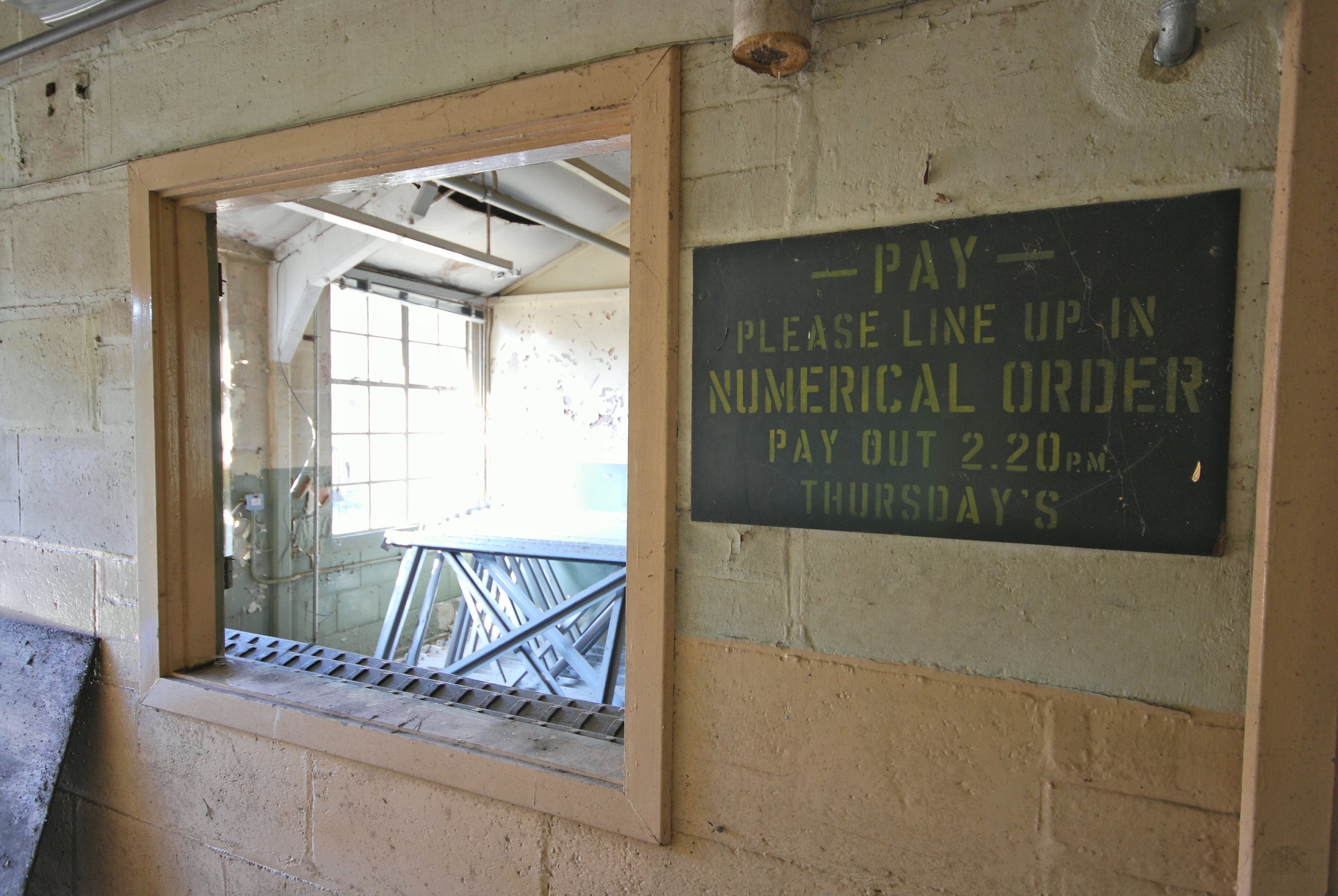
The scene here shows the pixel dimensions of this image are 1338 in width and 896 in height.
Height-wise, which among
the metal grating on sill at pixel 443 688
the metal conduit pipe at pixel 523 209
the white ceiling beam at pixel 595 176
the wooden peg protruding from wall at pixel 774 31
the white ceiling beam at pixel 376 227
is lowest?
the metal grating on sill at pixel 443 688

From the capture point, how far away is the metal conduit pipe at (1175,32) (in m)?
0.78

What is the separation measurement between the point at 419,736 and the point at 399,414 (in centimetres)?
389

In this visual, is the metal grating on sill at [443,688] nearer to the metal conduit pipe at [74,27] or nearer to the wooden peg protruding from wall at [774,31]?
the wooden peg protruding from wall at [774,31]

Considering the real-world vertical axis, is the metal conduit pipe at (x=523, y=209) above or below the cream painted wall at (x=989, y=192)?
above

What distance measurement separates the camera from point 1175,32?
79 cm

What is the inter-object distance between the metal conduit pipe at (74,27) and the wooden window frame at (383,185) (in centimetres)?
32

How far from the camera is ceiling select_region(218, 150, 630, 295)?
3621 mm

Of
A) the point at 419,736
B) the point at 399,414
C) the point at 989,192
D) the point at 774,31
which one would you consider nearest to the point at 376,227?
the point at 399,414

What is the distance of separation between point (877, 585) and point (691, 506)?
306 millimetres

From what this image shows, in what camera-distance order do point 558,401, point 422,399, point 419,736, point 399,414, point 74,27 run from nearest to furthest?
point 419,736, point 74,27, point 399,414, point 422,399, point 558,401

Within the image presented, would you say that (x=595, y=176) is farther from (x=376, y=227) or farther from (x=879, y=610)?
(x=879, y=610)

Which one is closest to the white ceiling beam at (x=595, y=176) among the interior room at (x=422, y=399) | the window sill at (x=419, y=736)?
the interior room at (x=422, y=399)

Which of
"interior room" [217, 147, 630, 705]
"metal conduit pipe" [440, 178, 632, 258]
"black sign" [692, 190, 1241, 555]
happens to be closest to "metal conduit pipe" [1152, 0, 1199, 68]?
"black sign" [692, 190, 1241, 555]

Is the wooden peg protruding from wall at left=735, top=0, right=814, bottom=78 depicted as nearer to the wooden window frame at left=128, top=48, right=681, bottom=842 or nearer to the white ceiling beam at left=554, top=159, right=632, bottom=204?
the wooden window frame at left=128, top=48, right=681, bottom=842
